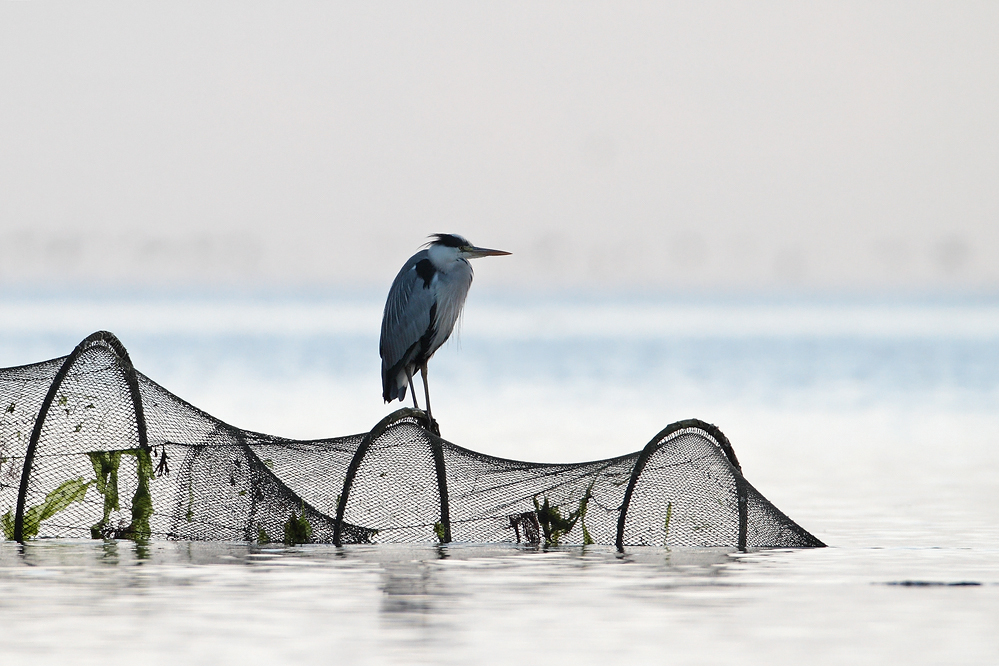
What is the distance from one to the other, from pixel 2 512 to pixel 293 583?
286cm

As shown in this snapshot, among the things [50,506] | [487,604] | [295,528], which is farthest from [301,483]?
[487,604]

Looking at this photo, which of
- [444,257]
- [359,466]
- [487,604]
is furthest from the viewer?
[444,257]

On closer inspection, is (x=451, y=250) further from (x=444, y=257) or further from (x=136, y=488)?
(x=136, y=488)

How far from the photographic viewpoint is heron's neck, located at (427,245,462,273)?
13305 millimetres

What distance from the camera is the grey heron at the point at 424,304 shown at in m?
13.2

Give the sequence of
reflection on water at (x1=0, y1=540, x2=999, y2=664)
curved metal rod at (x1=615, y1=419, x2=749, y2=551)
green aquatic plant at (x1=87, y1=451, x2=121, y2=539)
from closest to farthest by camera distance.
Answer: reflection on water at (x1=0, y1=540, x2=999, y2=664)
curved metal rod at (x1=615, y1=419, x2=749, y2=551)
green aquatic plant at (x1=87, y1=451, x2=121, y2=539)

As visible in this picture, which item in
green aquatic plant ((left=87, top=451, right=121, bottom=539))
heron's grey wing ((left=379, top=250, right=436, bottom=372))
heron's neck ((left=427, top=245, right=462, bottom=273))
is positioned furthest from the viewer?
heron's neck ((left=427, top=245, right=462, bottom=273))

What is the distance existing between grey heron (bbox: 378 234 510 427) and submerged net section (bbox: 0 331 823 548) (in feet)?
8.56

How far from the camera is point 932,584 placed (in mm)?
9047

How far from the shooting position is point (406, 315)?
1319 centimetres

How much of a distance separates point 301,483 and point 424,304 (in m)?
2.88

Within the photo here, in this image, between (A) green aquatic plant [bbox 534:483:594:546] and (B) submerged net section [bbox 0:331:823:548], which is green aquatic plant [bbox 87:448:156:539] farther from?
(A) green aquatic plant [bbox 534:483:594:546]

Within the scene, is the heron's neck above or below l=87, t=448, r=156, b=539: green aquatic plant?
above

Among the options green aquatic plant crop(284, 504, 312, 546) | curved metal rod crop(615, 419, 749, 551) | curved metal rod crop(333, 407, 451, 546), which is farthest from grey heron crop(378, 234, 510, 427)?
curved metal rod crop(615, 419, 749, 551)
